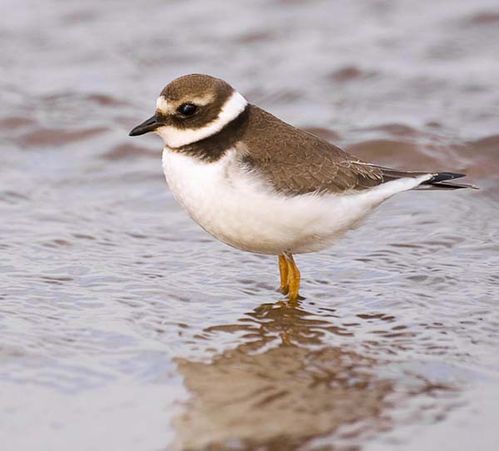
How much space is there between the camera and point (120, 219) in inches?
315

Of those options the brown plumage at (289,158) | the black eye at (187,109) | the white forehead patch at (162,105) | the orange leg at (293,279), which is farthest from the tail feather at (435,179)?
the white forehead patch at (162,105)

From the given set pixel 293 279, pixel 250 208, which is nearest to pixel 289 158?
pixel 250 208

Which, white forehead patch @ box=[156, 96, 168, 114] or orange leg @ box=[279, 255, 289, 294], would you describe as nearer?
white forehead patch @ box=[156, 96, 168, 114]

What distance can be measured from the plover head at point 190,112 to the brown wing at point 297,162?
194 mm

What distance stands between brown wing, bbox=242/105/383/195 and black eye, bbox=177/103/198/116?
315 millimetres

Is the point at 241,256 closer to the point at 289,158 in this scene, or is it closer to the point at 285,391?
the point at 289,158

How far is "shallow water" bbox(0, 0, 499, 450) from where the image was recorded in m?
4.98

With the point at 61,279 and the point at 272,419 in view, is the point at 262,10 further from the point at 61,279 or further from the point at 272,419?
the point at 272,419

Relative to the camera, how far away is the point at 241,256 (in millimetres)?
7293

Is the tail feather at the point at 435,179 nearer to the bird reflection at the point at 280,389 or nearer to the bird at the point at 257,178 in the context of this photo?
the bird at the point at 257,178

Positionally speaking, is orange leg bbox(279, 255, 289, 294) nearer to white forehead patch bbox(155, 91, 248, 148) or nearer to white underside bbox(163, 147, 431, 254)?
white underside bbox(163, 147, 431, 254)

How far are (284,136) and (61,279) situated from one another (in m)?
1.54

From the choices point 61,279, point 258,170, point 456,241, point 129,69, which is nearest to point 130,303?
point 61,279

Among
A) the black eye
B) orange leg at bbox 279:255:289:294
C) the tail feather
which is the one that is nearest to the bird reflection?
Result: orange leg at bbox 279:255:289:294
